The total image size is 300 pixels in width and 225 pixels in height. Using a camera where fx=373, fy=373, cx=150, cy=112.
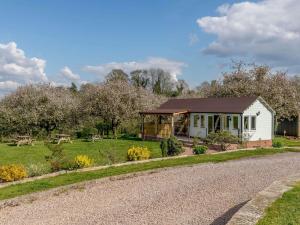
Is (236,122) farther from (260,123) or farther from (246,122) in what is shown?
(260,123)

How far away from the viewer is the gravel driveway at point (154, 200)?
715 centimetres

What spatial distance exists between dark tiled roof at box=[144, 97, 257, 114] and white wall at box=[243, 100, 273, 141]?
54 cm

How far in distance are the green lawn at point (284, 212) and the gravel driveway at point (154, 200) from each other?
877mm

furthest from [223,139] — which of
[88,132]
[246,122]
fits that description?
[88,132]

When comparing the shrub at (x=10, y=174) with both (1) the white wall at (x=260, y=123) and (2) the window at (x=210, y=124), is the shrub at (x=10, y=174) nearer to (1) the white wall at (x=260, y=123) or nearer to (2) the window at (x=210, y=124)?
(1) the white wall at (x=260, y=123)

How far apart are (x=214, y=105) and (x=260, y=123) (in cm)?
367

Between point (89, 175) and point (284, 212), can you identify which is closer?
point (284, 212)

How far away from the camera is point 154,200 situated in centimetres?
840

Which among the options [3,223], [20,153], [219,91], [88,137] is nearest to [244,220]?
[3,223]

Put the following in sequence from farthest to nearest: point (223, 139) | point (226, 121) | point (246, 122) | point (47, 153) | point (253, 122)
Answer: point (226, 121) < point (253, 122) < point (246, 122) < point (223, 139) < point (47, 153)

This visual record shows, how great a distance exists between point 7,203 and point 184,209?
160 inches

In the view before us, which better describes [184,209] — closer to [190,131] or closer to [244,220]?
[244,220]

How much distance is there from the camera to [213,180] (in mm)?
10359

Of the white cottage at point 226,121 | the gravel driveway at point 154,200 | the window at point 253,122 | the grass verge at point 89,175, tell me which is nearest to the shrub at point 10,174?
the grass verge at point 89,175
